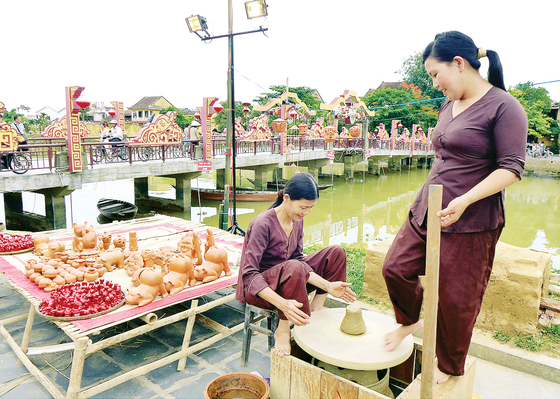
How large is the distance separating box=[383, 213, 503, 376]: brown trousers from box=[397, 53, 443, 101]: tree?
3521 cm

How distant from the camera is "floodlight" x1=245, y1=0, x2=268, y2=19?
20.0ft

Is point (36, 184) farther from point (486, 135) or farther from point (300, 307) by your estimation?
point (486, 135)

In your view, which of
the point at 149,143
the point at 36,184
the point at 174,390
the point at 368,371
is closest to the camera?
the point at 368,371

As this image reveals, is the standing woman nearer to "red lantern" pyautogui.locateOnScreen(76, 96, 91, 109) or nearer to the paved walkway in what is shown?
the paved walkway

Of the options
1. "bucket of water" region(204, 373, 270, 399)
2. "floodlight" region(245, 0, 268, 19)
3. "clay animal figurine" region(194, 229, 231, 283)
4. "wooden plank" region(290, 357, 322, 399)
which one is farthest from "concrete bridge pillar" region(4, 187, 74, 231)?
"wooden plank" region(290, 357, 322, 399)

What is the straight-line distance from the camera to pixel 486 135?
160 cm

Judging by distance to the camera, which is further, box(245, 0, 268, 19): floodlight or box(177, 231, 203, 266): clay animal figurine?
box(245, 0, 268, 19): floodlight

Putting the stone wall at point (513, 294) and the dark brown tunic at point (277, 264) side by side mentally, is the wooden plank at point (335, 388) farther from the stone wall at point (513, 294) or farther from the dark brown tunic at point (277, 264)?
the stone wall at point (513, 294)

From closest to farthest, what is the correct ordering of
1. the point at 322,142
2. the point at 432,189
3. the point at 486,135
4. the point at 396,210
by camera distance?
the point at 432,189, the point at 486,135, the point at 396,210, the point at 322,142

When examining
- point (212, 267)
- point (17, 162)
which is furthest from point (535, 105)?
point (212, 267)

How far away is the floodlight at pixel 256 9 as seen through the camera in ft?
20.0

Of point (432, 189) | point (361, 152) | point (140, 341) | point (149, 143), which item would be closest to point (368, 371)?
point (432, 189)

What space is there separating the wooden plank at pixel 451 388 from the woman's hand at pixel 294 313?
1.94 feet

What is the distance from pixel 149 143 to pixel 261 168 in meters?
6.33
